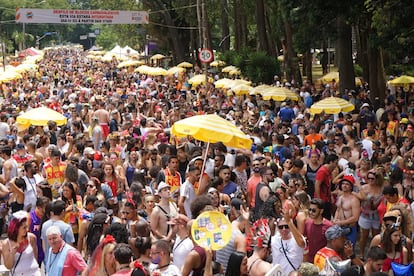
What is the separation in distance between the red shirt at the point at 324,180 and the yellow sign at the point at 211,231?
14.9 ft

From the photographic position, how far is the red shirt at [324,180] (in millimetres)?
10859

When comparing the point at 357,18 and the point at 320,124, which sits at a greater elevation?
the point at 357,18

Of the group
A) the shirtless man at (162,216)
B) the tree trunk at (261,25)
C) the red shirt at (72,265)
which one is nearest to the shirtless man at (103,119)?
the shirtless man at (162,216)

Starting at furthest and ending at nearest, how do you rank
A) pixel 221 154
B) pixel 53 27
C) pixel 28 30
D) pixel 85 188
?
pixel 53 27 < pixel 28 30 < pixel 221 154 < pixel 85 188

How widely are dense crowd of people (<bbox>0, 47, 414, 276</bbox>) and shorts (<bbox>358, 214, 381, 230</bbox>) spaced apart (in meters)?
0.03

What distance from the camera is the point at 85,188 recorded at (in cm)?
1072

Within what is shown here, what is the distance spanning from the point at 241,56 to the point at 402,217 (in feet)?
90.1

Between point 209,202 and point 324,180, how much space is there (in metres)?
3.68

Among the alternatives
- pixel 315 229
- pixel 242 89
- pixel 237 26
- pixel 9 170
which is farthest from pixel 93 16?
pixel 315 229

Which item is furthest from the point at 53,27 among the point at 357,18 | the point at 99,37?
the point at 357,18

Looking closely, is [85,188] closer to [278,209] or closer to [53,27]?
[278,209]

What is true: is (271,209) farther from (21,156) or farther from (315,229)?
(21,156)

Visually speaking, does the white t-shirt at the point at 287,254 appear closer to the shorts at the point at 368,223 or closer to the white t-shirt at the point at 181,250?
the white t-shirt at the point at 181,250

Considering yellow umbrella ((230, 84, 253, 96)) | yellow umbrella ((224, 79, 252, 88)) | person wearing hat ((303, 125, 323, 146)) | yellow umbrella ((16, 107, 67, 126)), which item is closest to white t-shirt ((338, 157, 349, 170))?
person wearing hat ((303, 125, 323, 146))
